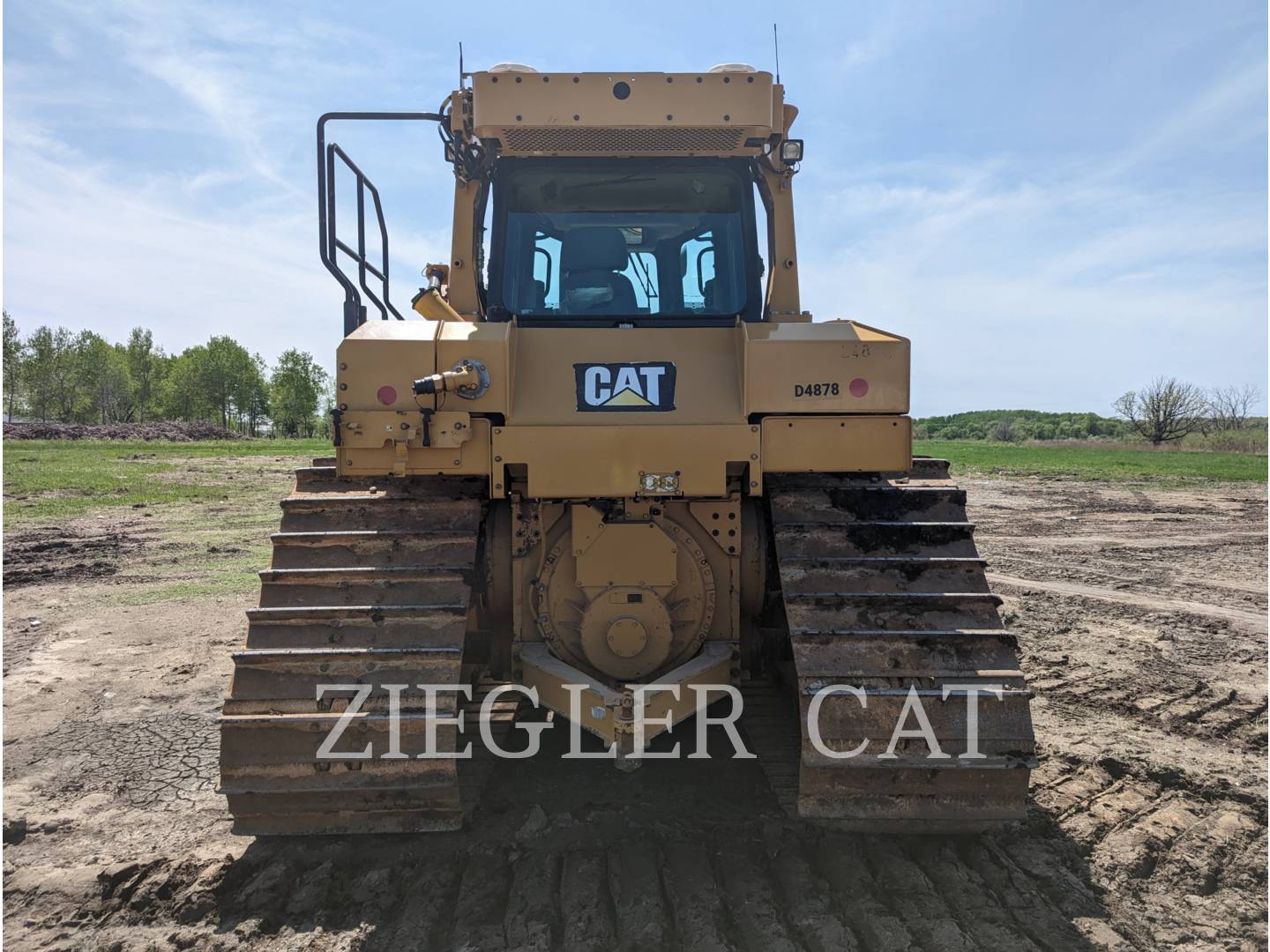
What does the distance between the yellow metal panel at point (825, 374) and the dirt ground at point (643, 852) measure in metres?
1.81

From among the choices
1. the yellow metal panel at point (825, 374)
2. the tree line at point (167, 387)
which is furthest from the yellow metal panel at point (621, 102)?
the tree line at point (167, 387)

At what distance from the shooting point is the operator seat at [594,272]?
4.19 m

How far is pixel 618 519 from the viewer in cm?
370

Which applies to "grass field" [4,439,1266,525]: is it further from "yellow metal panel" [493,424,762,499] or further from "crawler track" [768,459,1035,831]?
"crawler track" [768,459,1035,831]

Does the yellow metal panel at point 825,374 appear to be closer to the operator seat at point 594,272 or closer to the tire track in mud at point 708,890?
the operator seat at point 594,272

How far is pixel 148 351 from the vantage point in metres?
64.7

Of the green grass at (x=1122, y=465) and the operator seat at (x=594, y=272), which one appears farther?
the green grass at (x=1122, y=465)

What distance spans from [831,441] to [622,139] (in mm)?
1827

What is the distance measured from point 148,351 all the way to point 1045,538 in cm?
6968

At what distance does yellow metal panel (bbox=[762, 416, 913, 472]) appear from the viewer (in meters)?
3.49

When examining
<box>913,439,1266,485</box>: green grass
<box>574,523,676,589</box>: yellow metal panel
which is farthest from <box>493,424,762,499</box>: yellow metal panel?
<box>913,439,1266,485</box>: green grass

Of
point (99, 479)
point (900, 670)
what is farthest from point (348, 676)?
point (99, 479)

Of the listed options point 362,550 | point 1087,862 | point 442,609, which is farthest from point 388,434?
point 1087,862

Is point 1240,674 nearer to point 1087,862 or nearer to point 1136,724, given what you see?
point 1136,724
